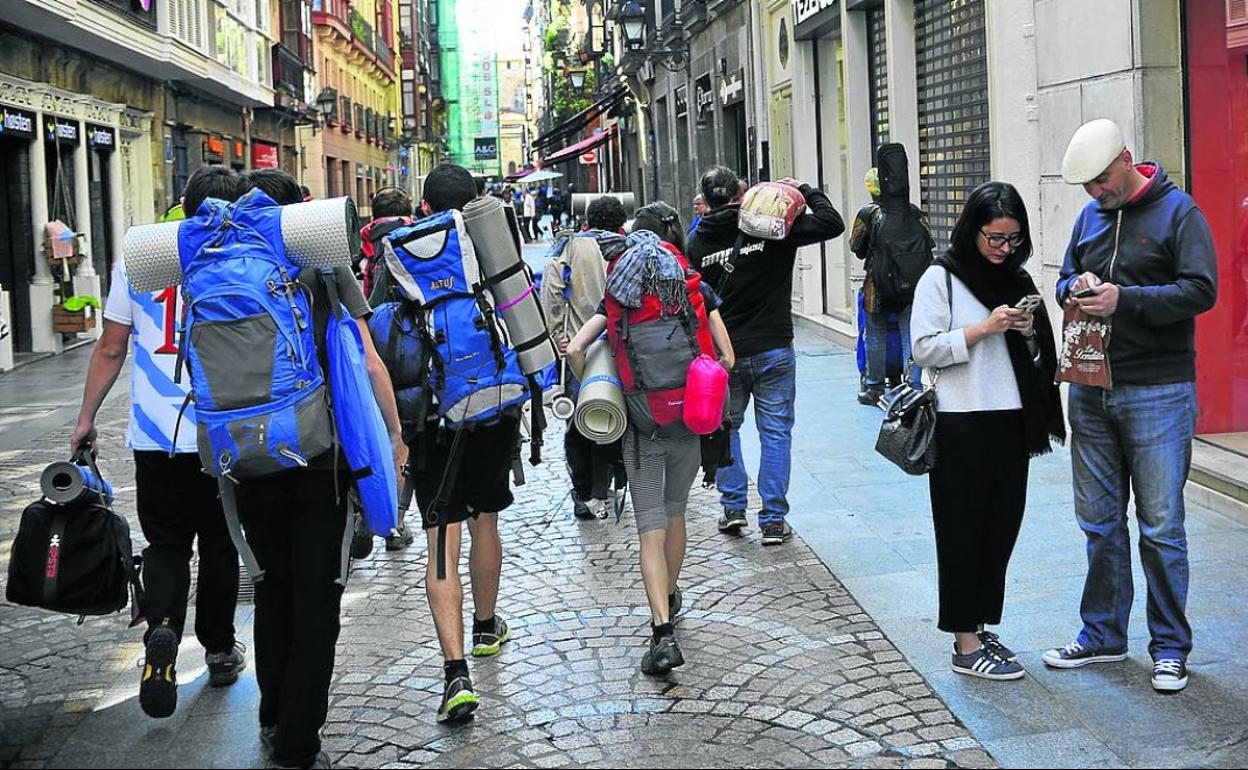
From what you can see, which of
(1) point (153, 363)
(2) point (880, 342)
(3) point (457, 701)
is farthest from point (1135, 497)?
(2) point (880, 342)

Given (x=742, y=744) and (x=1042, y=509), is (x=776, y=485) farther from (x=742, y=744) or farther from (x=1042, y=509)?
(x=742, y=744)

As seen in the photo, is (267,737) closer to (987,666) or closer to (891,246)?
(987,666)

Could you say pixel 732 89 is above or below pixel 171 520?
above

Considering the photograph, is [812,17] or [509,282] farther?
[812,17]

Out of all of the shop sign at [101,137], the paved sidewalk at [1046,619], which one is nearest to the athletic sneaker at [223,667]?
the paved sidewalk at [1046,619]

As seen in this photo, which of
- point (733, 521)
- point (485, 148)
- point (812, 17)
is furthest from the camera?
point (485, 148)

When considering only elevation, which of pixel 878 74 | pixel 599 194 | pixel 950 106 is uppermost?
pixel 878 74

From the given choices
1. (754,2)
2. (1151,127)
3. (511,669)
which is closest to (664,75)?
(754,2)

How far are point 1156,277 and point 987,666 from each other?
1.46 m

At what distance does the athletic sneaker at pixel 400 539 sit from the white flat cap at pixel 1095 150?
14.0 feet

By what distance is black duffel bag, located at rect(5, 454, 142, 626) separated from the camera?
5.17 meters

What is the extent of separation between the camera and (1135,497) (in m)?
5.35

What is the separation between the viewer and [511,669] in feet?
19.1

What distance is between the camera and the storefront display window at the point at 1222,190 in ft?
27.1
